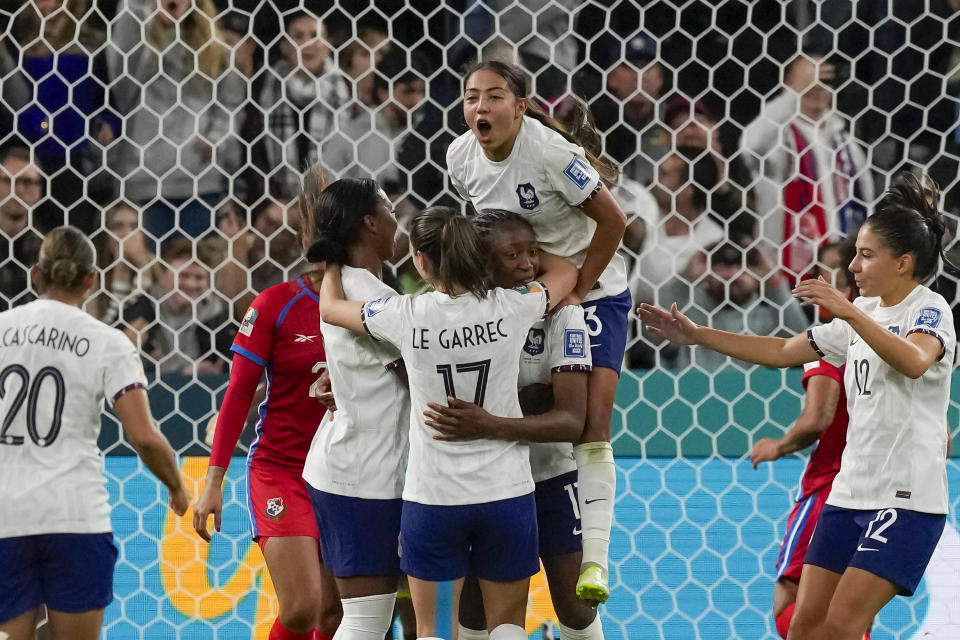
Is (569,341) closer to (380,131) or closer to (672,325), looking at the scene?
(672,325)

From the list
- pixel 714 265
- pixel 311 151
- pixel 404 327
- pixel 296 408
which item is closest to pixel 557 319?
pixel 404 327

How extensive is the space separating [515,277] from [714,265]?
1907 millimetres

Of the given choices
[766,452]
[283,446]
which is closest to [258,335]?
[283,446]

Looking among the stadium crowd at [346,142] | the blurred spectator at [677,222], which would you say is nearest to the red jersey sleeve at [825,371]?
the stadium crowd at [346,142]

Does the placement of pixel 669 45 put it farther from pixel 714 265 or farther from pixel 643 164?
pixel 714 265

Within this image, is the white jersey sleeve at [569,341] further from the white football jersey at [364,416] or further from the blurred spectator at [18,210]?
the blurred spectator at [18,210]

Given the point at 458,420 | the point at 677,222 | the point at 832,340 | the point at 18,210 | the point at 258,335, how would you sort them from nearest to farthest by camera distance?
the point at 458,420 → the point at 832,340 → the point at 258,335 → the point at 18,210 → the point at 677,222

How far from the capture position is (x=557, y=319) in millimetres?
3061

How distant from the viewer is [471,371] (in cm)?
279

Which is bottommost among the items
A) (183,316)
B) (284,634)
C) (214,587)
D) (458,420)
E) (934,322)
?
(214,587)

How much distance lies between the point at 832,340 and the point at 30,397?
2.08 metres

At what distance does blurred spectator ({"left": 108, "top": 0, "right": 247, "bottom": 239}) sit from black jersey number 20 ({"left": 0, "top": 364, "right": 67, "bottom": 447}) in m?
1.98

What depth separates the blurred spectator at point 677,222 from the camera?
4.77 metres

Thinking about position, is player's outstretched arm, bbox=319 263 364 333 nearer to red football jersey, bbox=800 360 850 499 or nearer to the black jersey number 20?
the black jersey number 20
